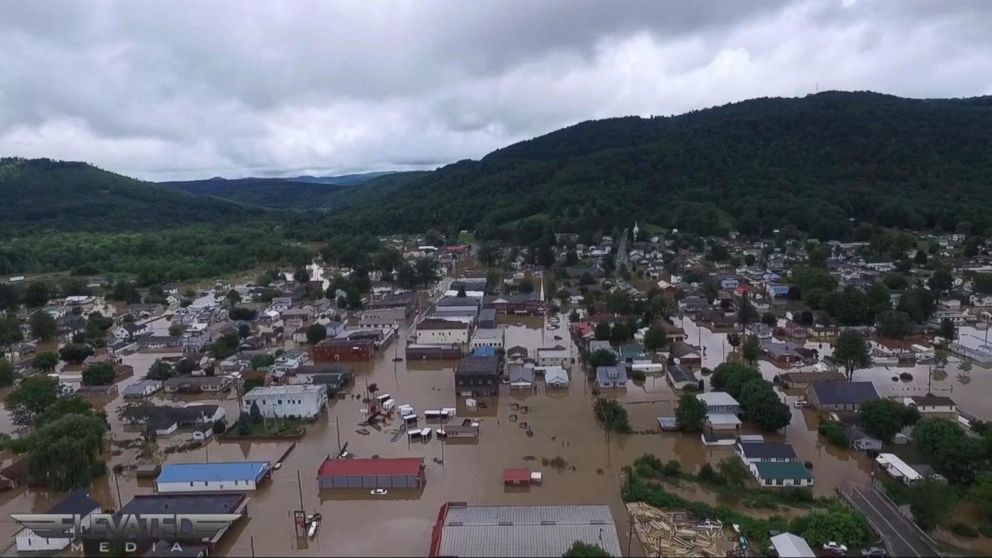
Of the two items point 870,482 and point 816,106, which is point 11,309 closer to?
point 870,482

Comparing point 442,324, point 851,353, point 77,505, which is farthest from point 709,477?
point 442,324

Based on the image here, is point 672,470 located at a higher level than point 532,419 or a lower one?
lower

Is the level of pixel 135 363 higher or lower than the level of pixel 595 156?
lower

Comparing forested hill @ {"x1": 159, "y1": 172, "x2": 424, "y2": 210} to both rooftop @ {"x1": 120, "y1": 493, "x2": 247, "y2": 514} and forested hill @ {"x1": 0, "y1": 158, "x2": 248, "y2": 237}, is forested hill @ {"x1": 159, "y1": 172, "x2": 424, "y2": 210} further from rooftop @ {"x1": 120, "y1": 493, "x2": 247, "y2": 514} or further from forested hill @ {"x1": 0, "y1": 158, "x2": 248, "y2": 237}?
rooftop @ {"x1": 120, "y1": 493, "x2": 247, "y2": 514}

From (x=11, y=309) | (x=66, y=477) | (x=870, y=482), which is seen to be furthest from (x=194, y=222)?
(x=870, y=482)

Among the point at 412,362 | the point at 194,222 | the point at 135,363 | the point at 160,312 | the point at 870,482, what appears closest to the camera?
the point at 870,482

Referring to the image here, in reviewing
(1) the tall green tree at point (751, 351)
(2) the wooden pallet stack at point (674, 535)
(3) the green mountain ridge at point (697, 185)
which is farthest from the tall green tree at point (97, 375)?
(3) the green mountain ridge at point (697, 185)

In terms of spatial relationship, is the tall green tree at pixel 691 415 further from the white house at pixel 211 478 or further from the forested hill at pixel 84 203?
the forested hill at pixel 84 203

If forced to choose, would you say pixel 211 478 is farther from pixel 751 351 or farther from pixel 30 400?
pixel 751 351
